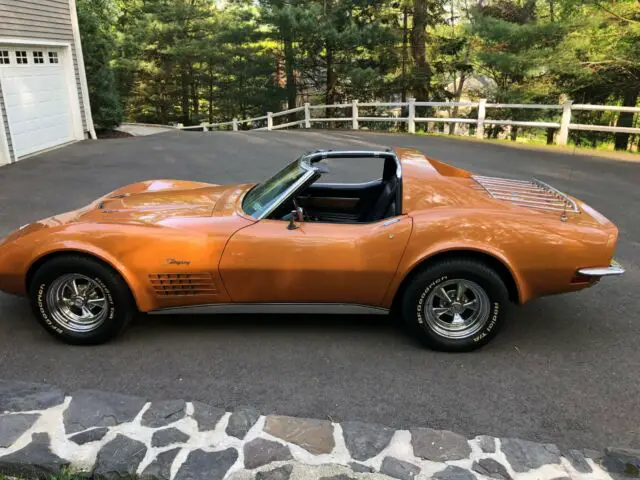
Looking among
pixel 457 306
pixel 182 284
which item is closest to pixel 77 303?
pixel 182 284

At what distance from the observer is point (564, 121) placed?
13.1m

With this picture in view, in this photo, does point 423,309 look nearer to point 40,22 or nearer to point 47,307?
point 47,307

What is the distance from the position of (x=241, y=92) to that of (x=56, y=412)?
3151 centimetres

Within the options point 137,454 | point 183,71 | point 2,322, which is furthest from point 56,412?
point 183,71

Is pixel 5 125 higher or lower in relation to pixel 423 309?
higher

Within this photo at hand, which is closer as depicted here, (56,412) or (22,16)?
(56,412)

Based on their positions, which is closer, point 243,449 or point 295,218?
point 243,449

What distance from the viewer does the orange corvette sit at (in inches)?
138

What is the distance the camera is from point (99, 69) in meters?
17.6

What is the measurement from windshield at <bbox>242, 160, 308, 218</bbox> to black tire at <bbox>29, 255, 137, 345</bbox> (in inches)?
40.4

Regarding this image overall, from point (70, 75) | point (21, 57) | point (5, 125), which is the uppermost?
point (21, 57)

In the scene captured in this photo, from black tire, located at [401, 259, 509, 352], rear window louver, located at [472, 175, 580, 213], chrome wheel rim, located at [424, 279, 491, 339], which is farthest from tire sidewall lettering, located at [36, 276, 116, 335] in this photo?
rear window louver, located at [472, 175, 580, 213]

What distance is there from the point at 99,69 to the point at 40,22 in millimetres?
4871

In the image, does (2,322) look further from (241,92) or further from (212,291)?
(241,92)
